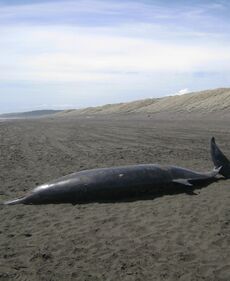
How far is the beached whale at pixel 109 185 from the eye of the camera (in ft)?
33.3

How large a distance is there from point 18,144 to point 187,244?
54.8ft

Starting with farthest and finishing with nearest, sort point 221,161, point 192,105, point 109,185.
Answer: point 192,105
point 221,161
point 109,185

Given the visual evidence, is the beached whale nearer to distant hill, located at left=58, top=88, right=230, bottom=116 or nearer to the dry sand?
the dry sand

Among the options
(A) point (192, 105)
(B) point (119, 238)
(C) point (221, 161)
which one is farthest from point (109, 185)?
(A) point (192, 105)

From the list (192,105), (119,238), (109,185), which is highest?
(192,105)

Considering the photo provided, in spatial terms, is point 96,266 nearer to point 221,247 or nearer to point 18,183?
point 221,247

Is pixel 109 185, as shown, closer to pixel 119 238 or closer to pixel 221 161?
pixel 119 238

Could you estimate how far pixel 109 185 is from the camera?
407 inches

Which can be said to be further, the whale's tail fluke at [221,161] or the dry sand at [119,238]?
the whale's tail fluke at [221,161]

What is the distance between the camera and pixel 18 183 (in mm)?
12531

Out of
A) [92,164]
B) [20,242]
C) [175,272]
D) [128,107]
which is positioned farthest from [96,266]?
[128,107]

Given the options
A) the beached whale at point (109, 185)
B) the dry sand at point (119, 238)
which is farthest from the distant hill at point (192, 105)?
the dry sand at point (119, 238)

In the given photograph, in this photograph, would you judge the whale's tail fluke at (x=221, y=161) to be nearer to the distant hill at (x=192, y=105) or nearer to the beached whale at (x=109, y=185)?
the beached whale at (x=109, y=185)

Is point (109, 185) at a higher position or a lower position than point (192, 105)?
lower
